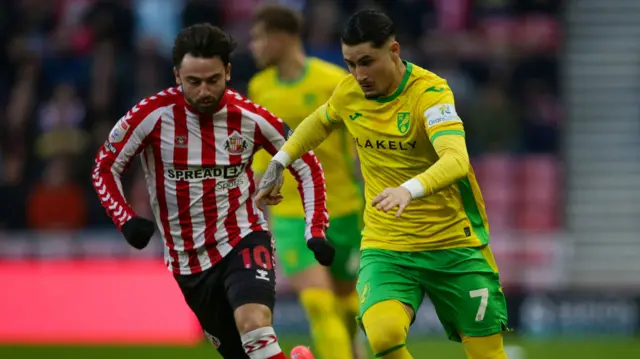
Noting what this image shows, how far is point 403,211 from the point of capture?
19.9 ft

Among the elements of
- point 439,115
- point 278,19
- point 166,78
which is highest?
point 166,78

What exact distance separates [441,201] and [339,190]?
2.29 metres

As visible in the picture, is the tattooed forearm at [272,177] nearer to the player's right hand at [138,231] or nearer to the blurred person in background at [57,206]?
the player's right hand at [138,231]

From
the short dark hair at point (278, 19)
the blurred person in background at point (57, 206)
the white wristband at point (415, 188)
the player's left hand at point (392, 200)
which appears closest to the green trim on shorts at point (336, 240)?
the short dark hair at point (278, 19)

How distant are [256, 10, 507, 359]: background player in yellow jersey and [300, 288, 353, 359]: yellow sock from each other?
1.51m

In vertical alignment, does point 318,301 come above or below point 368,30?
below

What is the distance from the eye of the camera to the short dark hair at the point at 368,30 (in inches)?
236

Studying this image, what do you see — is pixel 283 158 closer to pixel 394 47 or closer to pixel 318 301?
pixel 394 47

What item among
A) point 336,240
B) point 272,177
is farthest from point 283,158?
point 336,240

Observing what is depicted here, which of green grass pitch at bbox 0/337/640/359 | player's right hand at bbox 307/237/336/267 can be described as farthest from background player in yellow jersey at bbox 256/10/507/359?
green grass pitch at bbox 0/337/640/359

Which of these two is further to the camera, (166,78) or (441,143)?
(166,78)

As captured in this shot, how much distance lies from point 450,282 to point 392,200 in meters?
1.07

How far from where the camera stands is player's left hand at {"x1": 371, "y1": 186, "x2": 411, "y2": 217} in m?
5.27

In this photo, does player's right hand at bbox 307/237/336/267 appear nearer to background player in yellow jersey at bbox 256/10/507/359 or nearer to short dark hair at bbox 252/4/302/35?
background player in yellow jersey at bbox 256/10/507/359
